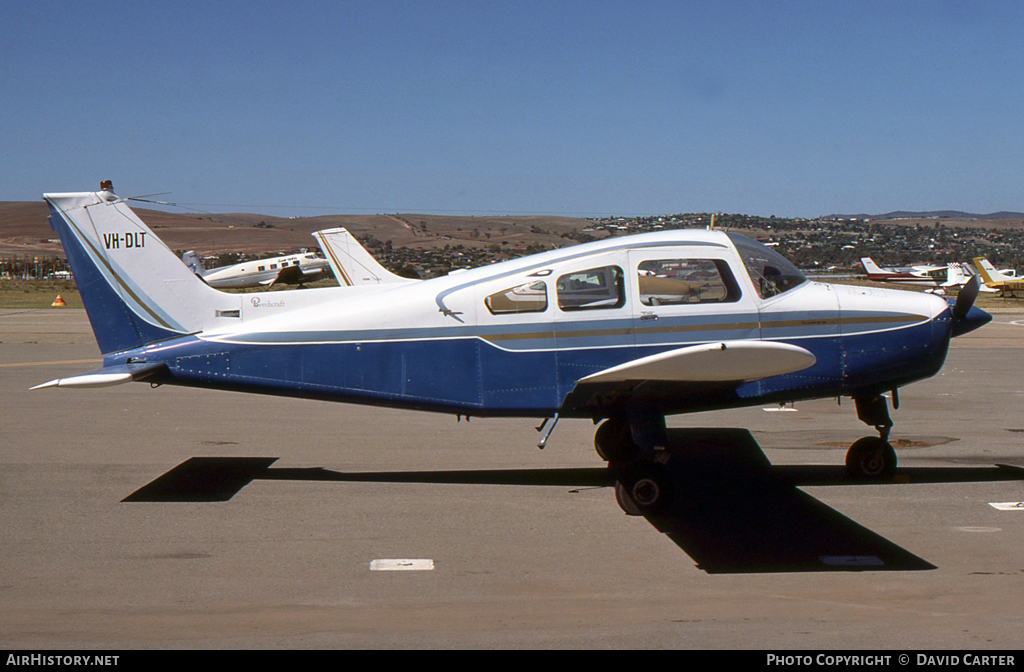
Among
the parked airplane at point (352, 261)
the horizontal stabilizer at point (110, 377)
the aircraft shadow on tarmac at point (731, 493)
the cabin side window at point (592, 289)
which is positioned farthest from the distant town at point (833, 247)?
the horizontal stabilizer at point (110, 377)

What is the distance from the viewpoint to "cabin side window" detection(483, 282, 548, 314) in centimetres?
776

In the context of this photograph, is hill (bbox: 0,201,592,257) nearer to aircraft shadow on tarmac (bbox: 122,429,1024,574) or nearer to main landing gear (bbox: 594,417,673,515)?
aircraft shadow on tarmac (bbox: 122,429,1024,574)

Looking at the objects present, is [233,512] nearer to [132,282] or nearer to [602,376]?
[132,282]

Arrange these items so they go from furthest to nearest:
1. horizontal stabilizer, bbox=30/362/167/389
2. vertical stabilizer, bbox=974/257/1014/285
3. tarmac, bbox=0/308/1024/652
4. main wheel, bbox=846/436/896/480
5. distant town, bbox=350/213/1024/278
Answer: vertical stabilizer, bbox=974/257/1014/285 → distant town, bbox=350/213/1024/278 → main wheel, bbox=846/436/896/480 → horizontal stabilizer, bbox=30/362/167/389 → tarmac, bbox=0/308/1024/652

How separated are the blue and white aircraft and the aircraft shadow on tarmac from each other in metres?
0.70

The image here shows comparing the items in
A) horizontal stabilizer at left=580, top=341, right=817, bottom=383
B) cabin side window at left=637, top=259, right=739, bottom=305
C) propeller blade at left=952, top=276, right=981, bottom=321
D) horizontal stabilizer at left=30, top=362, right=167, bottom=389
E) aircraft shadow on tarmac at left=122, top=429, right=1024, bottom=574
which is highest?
cabin side window at left=637, top=259, right=739, bottom=305

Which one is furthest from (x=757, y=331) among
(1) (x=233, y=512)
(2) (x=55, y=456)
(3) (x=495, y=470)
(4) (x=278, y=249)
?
(4) (x=278, y=249)

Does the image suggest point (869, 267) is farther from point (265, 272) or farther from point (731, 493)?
point (731, 493)

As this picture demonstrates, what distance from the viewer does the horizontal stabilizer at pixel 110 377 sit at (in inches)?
286

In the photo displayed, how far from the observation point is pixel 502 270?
7.95 m

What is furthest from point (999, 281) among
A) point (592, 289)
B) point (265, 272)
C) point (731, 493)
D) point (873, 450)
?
point (592, 289)

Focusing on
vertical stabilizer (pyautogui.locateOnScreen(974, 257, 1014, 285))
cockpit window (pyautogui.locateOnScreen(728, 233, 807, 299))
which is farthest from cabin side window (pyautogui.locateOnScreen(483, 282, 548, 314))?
vertical stabilizer (pyautogui.locateOnScreen(974, 257, 1014, 285))

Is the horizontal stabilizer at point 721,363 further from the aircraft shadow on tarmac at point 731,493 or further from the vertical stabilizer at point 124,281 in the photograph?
the vertical stabilizer at point 124,281

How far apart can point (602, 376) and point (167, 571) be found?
347 cm
